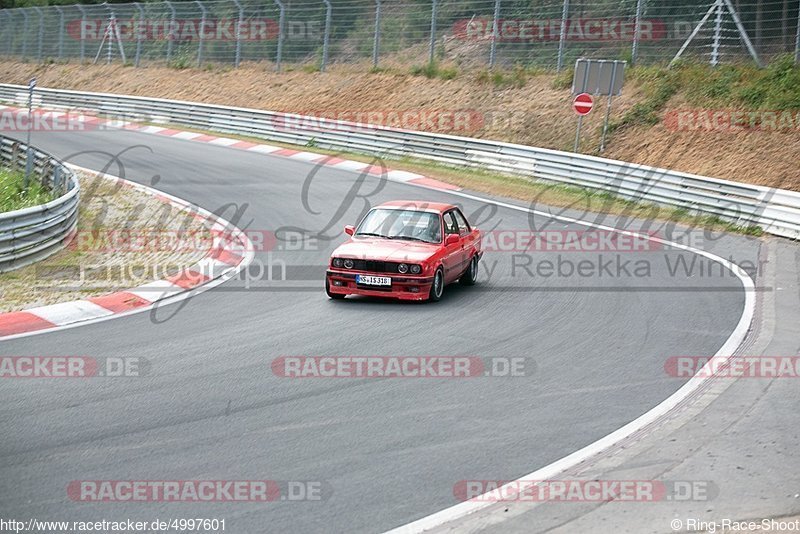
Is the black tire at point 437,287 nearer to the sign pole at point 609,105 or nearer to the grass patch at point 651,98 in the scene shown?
the sign pole at point 609,105

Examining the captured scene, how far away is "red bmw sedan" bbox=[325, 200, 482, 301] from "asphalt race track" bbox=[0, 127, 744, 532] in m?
0.27

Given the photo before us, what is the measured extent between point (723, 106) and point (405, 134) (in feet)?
28.4

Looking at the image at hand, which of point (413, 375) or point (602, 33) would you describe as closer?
point (413, 375)

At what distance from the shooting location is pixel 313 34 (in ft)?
122

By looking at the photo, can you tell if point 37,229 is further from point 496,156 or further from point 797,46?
point 797,46

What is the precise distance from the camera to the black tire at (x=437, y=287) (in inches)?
522

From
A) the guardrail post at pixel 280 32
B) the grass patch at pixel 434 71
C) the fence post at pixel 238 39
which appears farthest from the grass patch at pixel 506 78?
the fence post at pixel 238 39

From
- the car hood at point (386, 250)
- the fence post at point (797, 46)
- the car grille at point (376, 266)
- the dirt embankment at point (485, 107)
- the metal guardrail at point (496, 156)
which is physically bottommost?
the car grille at point (376, 266)

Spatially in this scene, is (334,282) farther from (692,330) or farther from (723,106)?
(723,106)

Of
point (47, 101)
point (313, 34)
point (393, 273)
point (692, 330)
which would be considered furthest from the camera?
point (47, 101)

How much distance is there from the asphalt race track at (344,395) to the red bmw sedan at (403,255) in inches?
10.7

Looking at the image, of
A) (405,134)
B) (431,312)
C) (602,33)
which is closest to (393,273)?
(431,312)

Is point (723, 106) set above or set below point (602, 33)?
below

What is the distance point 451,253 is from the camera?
45.2 ft
